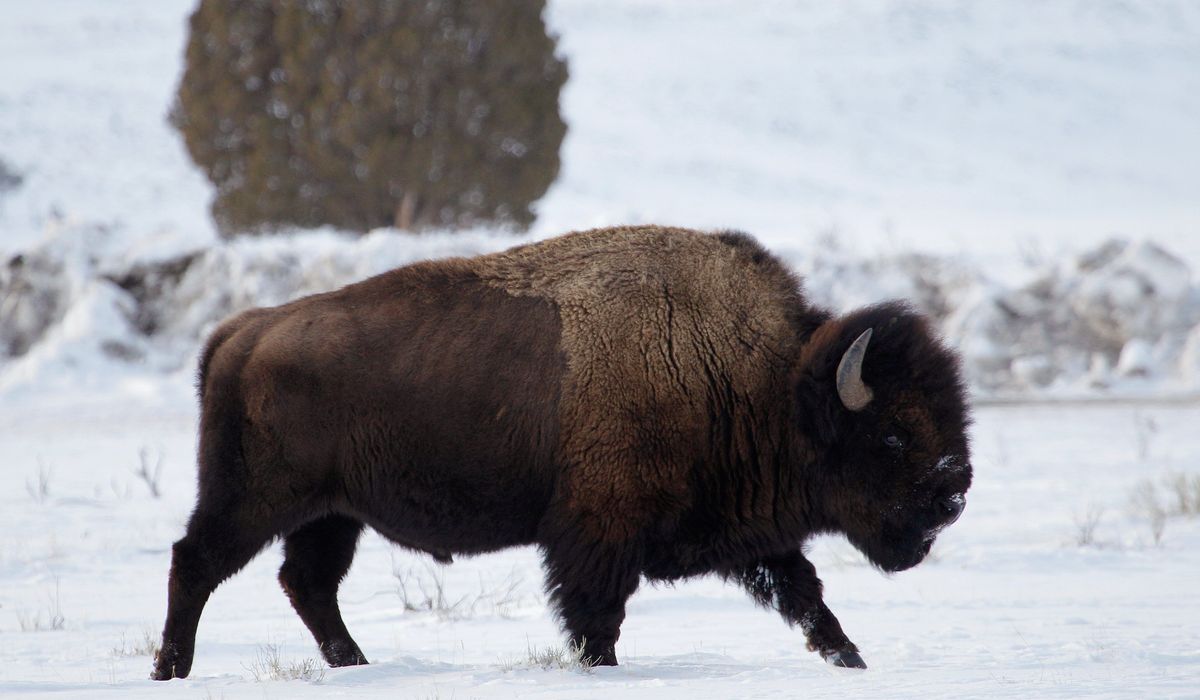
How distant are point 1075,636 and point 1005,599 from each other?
3.72ft

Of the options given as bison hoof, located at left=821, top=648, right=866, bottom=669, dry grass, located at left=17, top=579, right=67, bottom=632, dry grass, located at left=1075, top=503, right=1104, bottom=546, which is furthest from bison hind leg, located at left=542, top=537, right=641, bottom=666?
dry grass, located at left=1075, top=503, right=1104, bottom=546

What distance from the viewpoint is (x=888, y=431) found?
539cm

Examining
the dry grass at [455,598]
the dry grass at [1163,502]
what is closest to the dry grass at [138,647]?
the dry grass at [455,598]

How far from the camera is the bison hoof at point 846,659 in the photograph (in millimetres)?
5340

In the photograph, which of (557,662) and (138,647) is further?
(138,647)

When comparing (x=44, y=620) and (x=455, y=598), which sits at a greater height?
(x=44, y=620)

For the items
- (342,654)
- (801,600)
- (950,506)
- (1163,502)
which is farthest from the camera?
(1163,502)

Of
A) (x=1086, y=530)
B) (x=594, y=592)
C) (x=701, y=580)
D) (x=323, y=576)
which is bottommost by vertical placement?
(x=701, y=580)

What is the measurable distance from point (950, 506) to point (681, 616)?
1.99 m

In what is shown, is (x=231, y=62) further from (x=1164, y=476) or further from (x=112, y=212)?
(x=112, y=212)

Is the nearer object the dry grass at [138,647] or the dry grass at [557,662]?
the dry grass at [557,662]

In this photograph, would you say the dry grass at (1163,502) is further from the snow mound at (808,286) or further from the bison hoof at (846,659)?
the snow mound at (808,286)

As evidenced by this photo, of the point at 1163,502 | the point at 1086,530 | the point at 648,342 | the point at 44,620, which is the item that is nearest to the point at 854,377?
the point at 648,342

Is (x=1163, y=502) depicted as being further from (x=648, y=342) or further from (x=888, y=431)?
(x=648, y=342)
